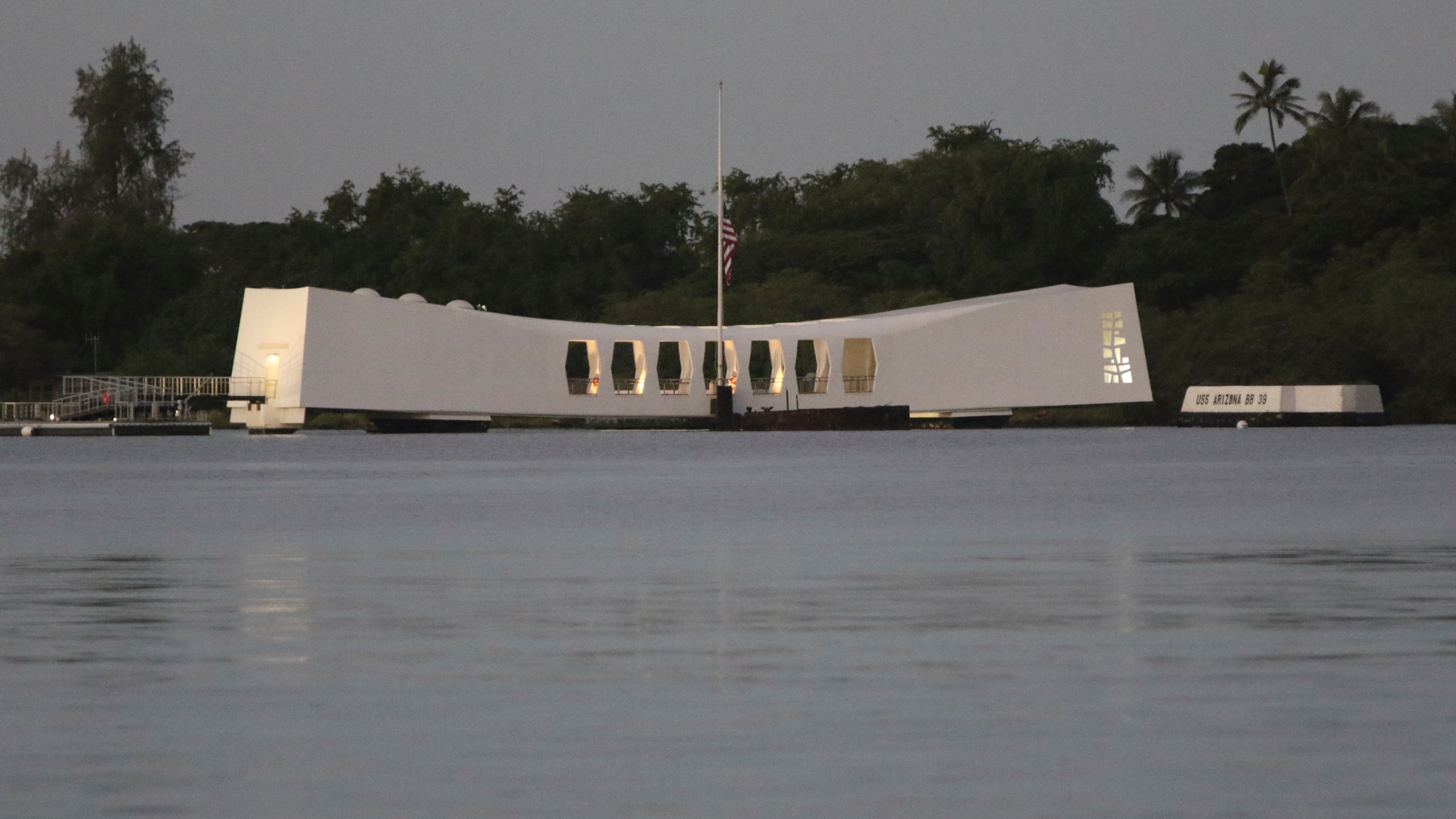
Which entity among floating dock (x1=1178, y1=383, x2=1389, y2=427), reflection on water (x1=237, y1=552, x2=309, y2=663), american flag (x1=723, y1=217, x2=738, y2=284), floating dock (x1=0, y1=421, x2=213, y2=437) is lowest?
reflection on water (x1=237, y1=552, x2=309, y2=663)

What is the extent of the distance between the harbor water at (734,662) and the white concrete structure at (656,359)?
3677cm

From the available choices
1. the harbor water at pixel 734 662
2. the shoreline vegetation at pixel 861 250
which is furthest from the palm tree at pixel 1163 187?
the harbor water at pixel 734 662

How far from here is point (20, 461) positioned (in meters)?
36.6

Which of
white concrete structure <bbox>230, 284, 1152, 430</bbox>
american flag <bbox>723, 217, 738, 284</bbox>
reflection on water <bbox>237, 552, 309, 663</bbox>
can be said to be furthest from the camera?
white concrete structure <bbox>230, 284, 1152, 430</bbox>

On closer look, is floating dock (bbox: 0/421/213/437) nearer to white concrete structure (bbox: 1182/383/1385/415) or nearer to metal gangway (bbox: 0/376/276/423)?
metal gangway (bbox: 0/376/276/423)

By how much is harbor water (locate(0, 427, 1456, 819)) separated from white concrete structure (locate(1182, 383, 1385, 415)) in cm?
4057

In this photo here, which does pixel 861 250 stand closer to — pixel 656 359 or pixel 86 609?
pixel 656 359

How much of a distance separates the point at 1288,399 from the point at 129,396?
3416 centimetres

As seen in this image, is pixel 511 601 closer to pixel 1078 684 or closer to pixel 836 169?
pixel 1078 684

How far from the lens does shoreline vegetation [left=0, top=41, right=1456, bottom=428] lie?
65688mm

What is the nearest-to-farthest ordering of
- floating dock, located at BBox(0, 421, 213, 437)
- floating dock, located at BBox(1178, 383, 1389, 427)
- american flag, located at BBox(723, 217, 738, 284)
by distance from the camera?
american flag, located at BBox(723, 217, 738, 284) < floating dock, located at BBox(0, 421, 213, 437) < floating dock, located at BBox(1178, 383, 1389, 427)

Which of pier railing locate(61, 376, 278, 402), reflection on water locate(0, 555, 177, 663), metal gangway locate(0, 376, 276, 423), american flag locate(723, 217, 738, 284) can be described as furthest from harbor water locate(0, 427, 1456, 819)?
metal gangway locate(0, 376, 276, 423)

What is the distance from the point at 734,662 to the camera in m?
8.30

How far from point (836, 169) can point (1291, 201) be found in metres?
23.6
